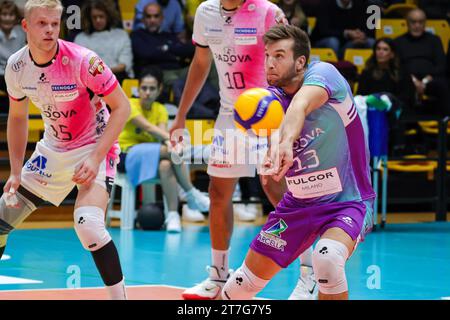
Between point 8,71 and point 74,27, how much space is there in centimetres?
568


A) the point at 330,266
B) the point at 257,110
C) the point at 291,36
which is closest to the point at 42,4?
the point at 291,36

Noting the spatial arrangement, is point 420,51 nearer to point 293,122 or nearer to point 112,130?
point 112,130

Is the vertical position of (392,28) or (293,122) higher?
(293,122)

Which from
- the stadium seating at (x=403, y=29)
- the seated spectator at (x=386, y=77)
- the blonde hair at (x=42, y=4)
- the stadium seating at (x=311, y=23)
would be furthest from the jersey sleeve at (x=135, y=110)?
the blonde hair at (x=42, y=4)

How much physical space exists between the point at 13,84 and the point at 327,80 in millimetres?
1958

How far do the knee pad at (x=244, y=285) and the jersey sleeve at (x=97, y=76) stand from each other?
51.8 inches

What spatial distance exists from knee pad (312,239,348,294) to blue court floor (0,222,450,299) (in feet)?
6.09

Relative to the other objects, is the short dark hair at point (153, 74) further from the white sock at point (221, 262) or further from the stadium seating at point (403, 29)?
the white sock at point (221, 262)

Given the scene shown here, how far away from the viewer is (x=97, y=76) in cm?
569

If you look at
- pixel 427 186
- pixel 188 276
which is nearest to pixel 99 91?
pixel 188 276

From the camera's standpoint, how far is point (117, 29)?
12.1m

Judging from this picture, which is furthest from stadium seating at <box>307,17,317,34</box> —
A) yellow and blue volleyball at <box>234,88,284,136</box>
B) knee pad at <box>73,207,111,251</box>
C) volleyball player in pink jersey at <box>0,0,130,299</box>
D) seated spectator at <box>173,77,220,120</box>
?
yellow and blue volleyball at <box>234,88,284,136</box>

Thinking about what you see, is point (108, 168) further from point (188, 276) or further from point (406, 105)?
point (406, 105)

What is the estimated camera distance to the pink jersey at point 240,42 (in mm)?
6770
